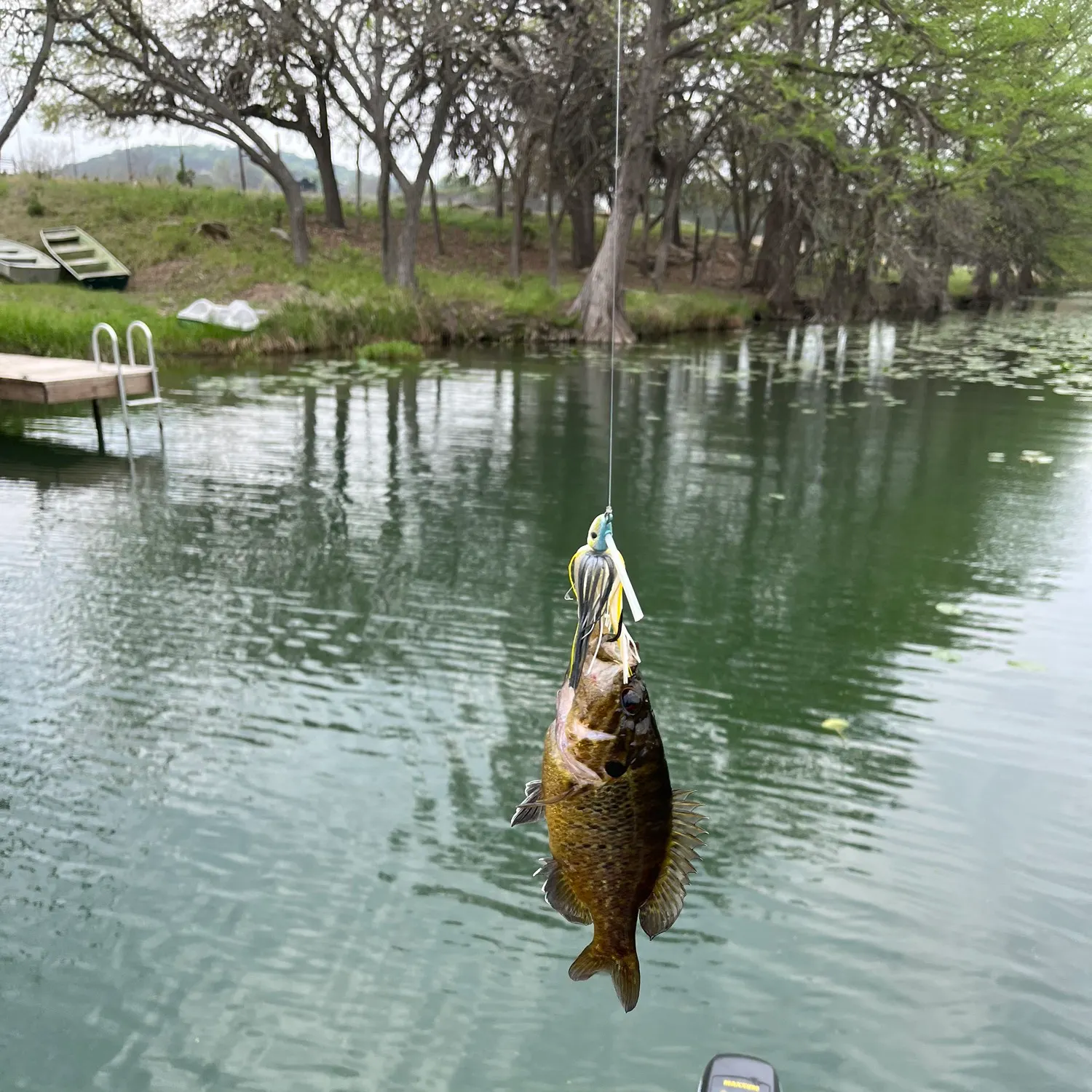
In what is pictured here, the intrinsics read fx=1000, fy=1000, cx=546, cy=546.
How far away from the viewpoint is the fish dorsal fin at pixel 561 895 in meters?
1.44

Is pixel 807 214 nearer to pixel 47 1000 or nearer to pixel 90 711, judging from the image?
pixel 90 711

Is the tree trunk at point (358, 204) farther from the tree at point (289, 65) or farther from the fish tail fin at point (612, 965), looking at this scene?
the fish tail fin at point (612, 965)

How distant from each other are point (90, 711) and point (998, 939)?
4626mm

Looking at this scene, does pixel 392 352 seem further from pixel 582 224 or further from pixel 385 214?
pixel 582 224

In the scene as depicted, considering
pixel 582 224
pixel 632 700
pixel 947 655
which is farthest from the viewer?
pixel 582 224

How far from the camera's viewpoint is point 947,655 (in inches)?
252

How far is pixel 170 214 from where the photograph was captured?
90.9 feet

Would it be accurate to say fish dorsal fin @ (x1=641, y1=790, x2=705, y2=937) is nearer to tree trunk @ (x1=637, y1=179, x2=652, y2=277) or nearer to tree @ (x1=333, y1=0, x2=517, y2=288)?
tree @ (x1=333, y1=0, x2=517, y2=288)

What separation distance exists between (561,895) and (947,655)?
5581mm

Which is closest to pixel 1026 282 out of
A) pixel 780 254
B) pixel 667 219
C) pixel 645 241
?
pixel 780 254

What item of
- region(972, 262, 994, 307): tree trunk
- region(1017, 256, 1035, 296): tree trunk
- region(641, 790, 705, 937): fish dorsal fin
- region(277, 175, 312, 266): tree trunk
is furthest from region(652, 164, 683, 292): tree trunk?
region(641, 790, 705, 937): fish dorsal fin

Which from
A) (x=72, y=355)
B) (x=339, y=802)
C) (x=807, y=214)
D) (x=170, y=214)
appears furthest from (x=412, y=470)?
(x=170, y=214)

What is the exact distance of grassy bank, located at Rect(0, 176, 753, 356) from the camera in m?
18.5

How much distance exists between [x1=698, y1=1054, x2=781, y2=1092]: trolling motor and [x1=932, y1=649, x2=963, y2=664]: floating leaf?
462 centimetres
